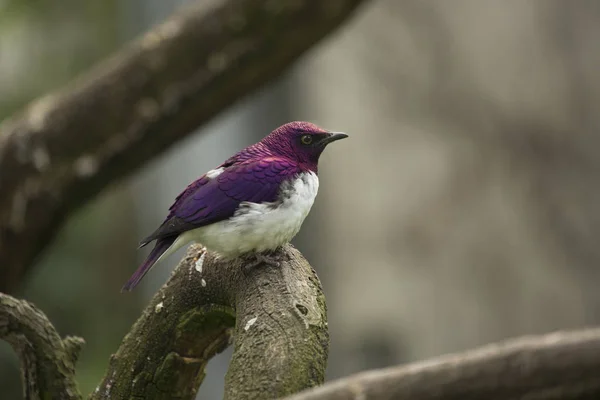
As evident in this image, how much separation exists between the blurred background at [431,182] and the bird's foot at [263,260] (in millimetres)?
4607

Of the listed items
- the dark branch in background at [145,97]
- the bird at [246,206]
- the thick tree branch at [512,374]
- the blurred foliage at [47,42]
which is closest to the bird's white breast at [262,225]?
the bird at [246,206]

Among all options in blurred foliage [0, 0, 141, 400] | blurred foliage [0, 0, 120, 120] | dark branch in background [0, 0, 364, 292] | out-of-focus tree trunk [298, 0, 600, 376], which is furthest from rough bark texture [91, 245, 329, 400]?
blurred foliage [0, 0, 120, 120]

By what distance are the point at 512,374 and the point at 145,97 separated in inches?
111

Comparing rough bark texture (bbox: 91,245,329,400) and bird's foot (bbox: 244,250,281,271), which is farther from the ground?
bird's foot (bbox: 244,250,281,271)

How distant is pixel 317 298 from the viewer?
205cm

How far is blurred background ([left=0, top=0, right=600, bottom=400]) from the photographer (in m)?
6.89

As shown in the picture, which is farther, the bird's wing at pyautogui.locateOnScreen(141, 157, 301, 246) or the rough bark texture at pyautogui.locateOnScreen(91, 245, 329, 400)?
the bird's wing at pyautogui.locateOnScreen(141, 157, 301, 246)

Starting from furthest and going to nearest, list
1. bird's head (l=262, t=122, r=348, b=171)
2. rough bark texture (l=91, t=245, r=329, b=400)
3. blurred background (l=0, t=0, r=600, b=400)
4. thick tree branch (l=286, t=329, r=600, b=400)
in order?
blurred background (l=0, t=0, r=600, b=400), bird's head (l=262, t=122, r=348, b=171), rough bark texture (l=91, t=245, r=329, b=400), thick tree branch (l=286, t=329, r=600, b=400)

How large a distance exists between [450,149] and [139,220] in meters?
2.47

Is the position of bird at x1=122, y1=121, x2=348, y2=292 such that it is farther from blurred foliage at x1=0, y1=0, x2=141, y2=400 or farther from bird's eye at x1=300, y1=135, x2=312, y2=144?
blurred foliage at x1=0, y1=0, x2=141, y2=400

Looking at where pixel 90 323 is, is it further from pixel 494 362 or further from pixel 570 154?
pixel 494 362

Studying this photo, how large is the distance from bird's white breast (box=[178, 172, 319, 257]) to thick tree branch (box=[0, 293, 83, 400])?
372 millimetres

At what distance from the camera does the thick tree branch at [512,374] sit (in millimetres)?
1257

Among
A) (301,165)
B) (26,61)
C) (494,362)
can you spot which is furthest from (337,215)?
(494,362)
